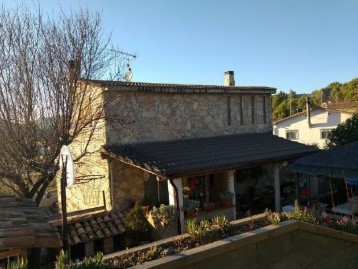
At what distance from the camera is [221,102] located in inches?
664

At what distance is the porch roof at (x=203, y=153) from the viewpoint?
12.1 metres

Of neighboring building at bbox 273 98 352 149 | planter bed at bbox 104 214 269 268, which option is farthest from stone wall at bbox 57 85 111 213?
neighboring building at bbox 273 98 352 149

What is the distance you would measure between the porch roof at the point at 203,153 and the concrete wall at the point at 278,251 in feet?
18.0

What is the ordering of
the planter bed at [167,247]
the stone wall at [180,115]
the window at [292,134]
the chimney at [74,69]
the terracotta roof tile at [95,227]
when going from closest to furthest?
the planter bed at [167,247] → the terracotta roof tile at [95,227] → the chimney at [74,69] → the stone wall at [180,115] → the window at [292,134]

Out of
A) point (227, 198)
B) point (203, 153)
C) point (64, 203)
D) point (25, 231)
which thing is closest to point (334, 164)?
→ point (227, 198)

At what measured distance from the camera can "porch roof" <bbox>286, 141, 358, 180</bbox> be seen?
10.8 meters

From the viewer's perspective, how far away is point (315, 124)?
34438 mm

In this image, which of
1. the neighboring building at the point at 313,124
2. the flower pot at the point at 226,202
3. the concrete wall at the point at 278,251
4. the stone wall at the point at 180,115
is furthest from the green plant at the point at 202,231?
the neighboring building at the point at 313,124

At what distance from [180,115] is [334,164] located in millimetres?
6493

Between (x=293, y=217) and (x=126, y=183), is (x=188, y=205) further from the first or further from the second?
(x=293, y=217)

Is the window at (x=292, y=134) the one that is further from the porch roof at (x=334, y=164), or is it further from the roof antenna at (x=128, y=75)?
the roof antenna at (x=128, y=75)

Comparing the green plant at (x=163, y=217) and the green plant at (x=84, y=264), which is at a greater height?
the green plant at (x=84, y=264)

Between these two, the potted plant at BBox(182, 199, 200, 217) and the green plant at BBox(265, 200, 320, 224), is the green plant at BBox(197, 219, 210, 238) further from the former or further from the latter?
the potted plant at BBox(182, 199, 200, 217)

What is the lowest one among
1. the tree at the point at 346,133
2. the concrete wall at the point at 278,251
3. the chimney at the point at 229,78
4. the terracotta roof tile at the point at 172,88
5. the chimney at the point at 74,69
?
the concrete wall at the point at 278,251
